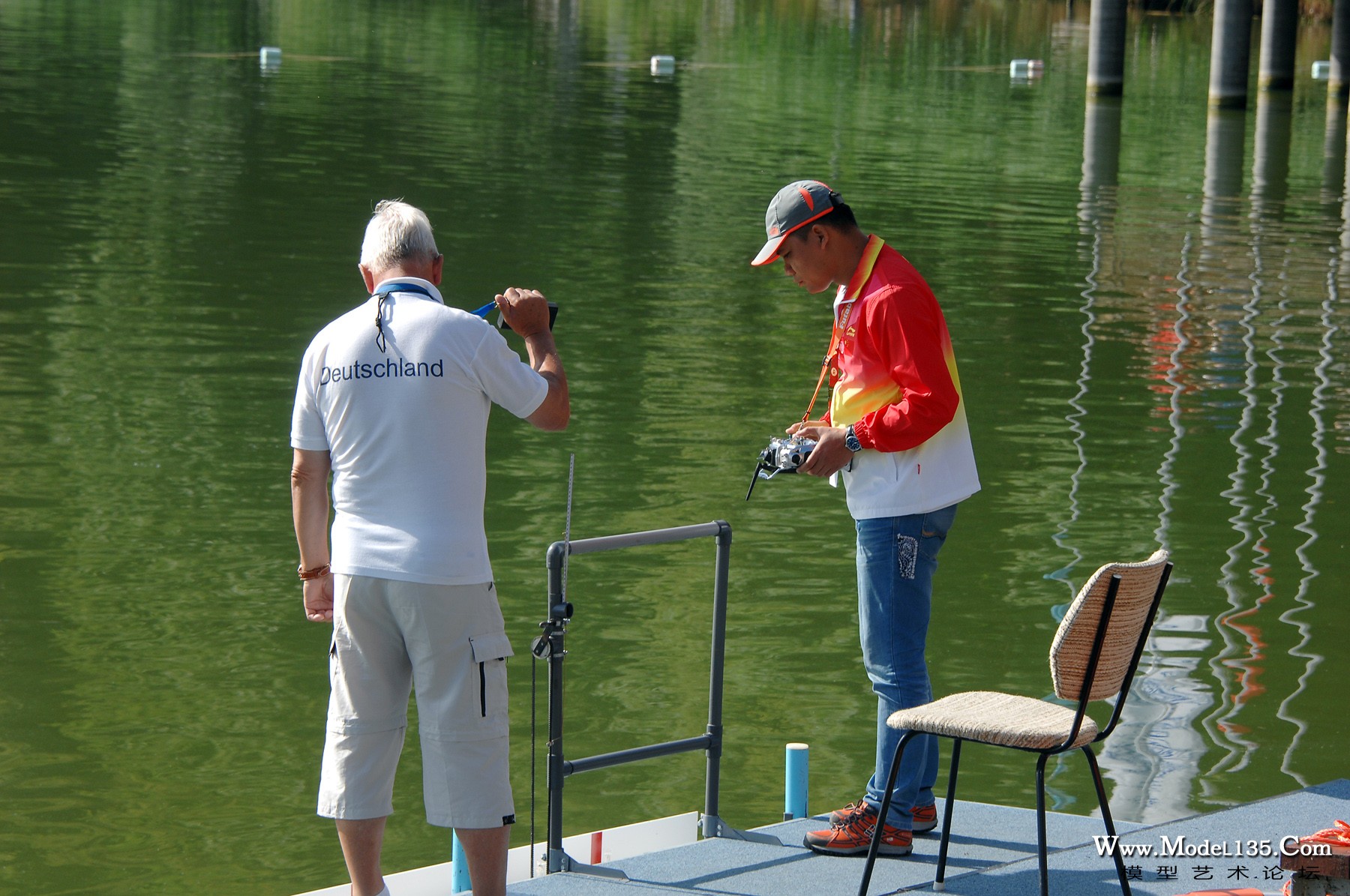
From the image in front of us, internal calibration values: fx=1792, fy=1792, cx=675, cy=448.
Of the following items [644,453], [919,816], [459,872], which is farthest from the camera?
[644,453]

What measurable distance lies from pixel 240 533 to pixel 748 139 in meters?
22.4

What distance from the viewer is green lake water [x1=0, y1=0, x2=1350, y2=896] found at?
676 centimetres

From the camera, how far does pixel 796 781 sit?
5.57 meters

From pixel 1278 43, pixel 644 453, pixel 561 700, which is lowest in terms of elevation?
pixel 644 453

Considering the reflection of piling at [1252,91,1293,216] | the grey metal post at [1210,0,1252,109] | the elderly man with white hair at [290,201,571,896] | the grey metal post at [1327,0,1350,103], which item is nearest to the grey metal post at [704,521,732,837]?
the elderly man with white hair at [290,201,571,896]

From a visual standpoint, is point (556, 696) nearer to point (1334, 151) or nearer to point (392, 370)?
point (392, 370)

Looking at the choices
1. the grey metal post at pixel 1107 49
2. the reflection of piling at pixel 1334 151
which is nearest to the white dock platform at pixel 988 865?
the reflection of piling at pixel 1334 151

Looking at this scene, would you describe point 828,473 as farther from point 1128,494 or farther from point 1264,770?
point 1128,494

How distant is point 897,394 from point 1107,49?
40492mm

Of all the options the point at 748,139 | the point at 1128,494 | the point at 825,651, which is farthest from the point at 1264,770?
the point at 748,139

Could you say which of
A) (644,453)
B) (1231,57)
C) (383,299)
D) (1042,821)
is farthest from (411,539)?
(1231,57)

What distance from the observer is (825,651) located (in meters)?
8.06

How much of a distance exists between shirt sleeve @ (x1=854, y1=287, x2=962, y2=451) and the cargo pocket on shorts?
1164 millimetres

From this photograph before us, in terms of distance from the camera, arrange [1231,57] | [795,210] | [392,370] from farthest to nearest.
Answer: [1231,57], [795,210], [392,370]
